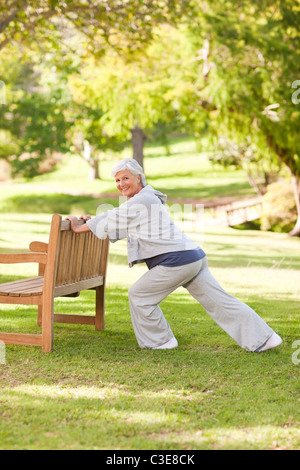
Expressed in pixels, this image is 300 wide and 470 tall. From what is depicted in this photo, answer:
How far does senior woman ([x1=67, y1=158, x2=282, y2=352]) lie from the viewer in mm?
5914

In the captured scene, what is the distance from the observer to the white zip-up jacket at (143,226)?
19.3ft

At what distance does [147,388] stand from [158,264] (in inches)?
55.4

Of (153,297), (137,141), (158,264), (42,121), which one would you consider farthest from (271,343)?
(42,121)

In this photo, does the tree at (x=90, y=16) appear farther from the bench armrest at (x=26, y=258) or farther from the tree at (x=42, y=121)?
the tree at (x=42, y=121)

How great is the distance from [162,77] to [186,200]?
1495cm

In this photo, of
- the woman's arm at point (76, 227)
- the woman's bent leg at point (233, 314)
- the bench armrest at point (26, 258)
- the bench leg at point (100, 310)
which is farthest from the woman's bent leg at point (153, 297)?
the bench leg at point (100, 310)

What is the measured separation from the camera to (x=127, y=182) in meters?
6.04

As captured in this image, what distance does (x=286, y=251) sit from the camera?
17875 millimetres

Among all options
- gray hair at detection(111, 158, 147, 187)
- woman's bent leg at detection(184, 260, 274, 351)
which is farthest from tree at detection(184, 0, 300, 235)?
woman's bent leg at detection(184, 260, 274, 351)

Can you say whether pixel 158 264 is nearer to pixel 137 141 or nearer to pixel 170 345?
pixel 170 345

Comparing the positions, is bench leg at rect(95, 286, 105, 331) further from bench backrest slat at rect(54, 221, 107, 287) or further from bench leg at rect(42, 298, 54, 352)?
bench leg at rect(42, 298, 54, 352)

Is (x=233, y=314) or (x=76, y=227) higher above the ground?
(x=76, y=227)

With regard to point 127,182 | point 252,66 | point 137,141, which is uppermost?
point 252,66

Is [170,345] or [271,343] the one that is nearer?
[271,343]
